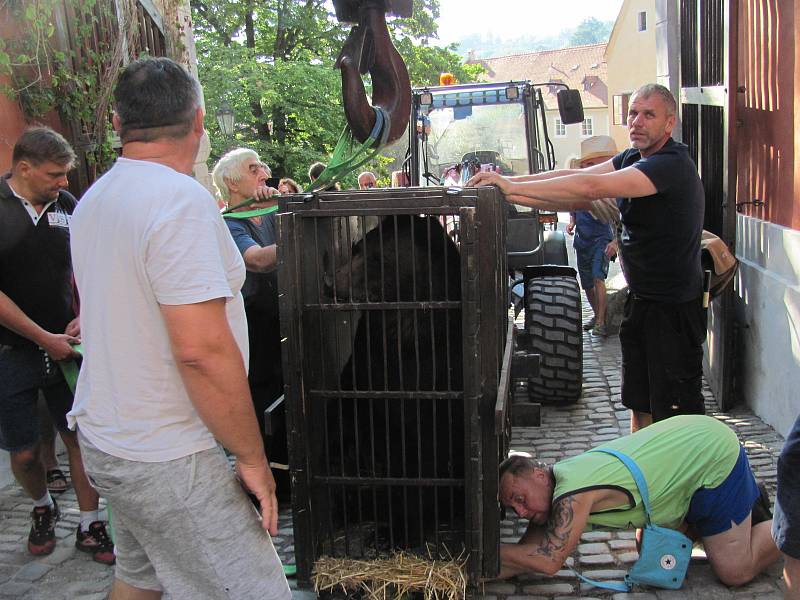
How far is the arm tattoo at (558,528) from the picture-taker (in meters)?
3.16

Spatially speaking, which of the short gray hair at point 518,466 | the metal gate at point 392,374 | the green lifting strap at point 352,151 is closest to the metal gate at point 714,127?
the short gray hair at point 518,466

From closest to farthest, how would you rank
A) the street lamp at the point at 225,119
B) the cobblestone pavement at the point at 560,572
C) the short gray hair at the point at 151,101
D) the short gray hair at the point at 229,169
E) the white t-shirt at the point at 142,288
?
the white t-shirt at the point at 142,288, the short gray hair at the point at 151,101, the cobblestone pavement at the point at 560,572, the short gray hair at the point at 229,169, the street lamp at the point at 225,119

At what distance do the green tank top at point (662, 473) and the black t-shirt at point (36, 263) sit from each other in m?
2.61

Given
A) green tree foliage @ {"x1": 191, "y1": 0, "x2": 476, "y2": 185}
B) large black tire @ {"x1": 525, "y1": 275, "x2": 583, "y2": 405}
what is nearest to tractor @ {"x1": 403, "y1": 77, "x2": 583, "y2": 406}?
large black tire @ {"x1": 525, "y1": 275, "x2": 583, "y2": 405}

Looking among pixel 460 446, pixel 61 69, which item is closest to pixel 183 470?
pixel 460 446

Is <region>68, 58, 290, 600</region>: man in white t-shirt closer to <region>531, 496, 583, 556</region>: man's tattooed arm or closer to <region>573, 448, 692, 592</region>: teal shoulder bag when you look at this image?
<region>531, 496, 583, 556</region>: man's tattooed arm

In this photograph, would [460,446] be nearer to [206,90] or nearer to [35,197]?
[35,197]

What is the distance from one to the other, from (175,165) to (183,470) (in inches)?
32.6

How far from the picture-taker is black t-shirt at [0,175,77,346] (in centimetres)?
379

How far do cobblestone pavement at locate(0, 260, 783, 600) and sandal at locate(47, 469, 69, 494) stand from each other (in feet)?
0.18

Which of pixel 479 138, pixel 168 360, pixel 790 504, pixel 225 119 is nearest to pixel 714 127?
pixel 479 138

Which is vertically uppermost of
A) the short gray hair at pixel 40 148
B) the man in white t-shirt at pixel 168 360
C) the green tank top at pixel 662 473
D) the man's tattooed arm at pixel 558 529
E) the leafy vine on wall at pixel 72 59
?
the leafy vine on wall at pixel 72 59

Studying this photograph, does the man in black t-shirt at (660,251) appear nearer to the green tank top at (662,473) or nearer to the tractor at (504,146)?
the green tank top at (662,473)

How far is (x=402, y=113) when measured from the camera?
3.22 meters
